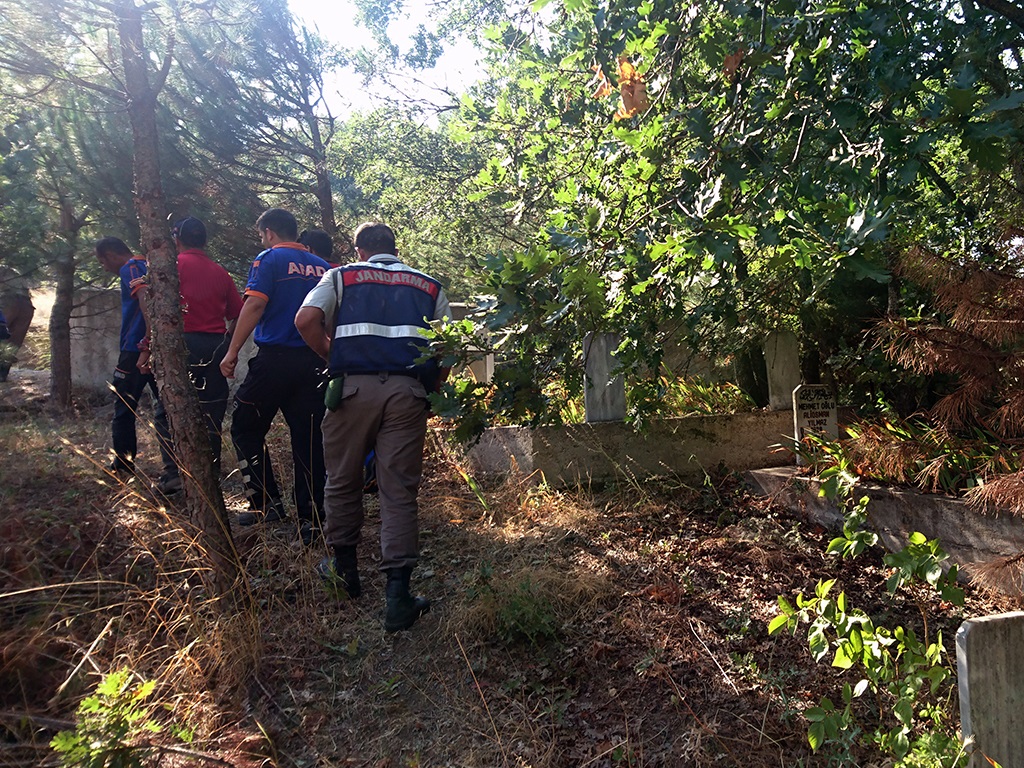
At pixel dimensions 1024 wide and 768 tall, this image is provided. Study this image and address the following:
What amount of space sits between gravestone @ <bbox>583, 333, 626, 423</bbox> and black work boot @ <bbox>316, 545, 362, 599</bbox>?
240 cm

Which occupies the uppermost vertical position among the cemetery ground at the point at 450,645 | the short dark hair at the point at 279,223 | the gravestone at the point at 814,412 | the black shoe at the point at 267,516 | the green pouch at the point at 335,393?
the short dark hair at the point at 279,223

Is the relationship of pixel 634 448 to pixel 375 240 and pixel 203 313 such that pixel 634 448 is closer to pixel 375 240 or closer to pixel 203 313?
pixel 375 240

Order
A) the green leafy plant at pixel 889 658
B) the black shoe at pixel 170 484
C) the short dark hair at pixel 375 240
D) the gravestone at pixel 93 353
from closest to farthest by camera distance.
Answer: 1. the green leafy plant at pixel 889 658
2. the short dark hair at pixel 375 240
3. the black shoe at pixel 170 484
4. the gravestone at pixel 93 353

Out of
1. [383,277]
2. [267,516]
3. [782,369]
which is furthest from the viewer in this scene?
[782,369]

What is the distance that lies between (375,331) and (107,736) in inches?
75.1

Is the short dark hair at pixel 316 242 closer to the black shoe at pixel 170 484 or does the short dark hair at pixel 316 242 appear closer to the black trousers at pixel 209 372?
the black trousers at pixel 209 372

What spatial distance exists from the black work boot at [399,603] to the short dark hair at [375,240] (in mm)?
1569

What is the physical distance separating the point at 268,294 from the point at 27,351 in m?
13.3

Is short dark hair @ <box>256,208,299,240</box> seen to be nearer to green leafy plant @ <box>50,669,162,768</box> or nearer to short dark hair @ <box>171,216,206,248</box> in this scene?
short dark hair @ <box>171,216,206,248</box>

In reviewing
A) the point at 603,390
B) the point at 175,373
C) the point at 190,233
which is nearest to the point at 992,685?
the point at 603,390

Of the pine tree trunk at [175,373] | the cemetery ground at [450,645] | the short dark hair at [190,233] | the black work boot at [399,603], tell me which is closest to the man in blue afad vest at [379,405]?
the black work boot at [399,603]

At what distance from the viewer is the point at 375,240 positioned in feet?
12.8

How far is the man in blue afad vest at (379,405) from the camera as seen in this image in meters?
3.54

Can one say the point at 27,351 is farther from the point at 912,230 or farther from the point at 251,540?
the point at 912,230
